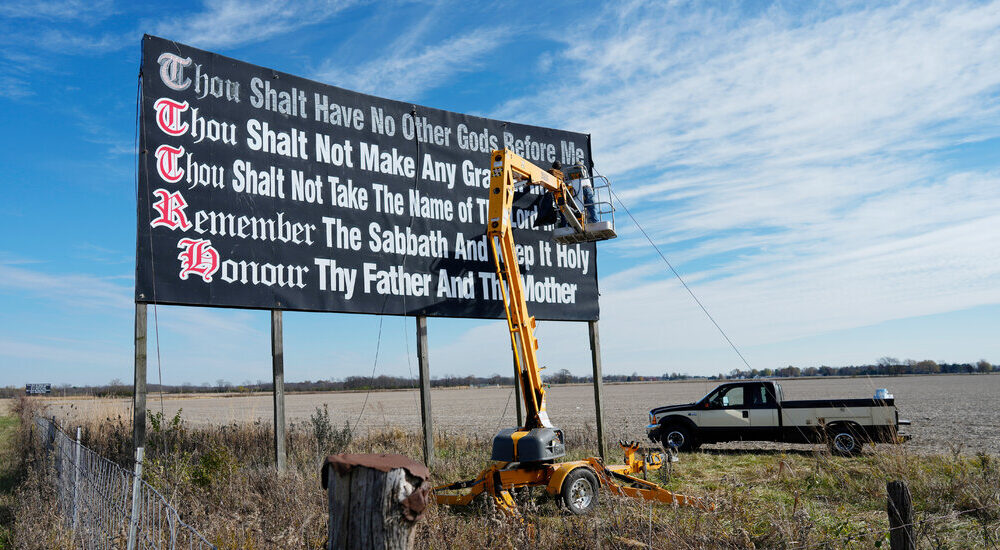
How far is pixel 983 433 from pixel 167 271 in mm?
22115

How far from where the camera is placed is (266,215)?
970cm

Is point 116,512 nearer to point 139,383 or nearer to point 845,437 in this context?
point 139,383

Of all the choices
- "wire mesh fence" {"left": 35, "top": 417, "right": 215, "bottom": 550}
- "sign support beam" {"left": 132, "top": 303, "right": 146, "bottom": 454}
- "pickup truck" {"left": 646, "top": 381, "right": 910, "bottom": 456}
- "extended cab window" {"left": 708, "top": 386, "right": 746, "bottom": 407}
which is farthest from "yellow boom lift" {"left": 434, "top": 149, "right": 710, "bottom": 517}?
"extended cab window" {"left": 708, "top": 386, "right": 746, "bottom": 407}

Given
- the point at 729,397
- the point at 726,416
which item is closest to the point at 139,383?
the point at 726,416

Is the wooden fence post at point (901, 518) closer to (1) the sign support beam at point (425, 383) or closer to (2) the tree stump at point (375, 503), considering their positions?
(2) the tree stump at point (375, 503)

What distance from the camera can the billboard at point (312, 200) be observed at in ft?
29.1

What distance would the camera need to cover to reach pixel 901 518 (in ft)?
14.5

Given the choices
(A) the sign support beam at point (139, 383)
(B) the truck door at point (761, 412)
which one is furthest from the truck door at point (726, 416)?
(A) the sign support beam at point (139, 383)

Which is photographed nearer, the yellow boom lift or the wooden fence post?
the wooden fence post

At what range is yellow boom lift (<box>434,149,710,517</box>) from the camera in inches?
343

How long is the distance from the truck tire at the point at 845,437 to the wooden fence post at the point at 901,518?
11281mm

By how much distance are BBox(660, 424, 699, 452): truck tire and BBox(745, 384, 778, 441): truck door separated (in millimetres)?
1387

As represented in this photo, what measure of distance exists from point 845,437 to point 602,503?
10.1 m

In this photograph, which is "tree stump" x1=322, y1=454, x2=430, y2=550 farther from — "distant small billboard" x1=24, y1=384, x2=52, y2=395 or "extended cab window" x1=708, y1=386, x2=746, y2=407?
"distant small billboard" x1=24, y1=384, x2=52, y2=395
